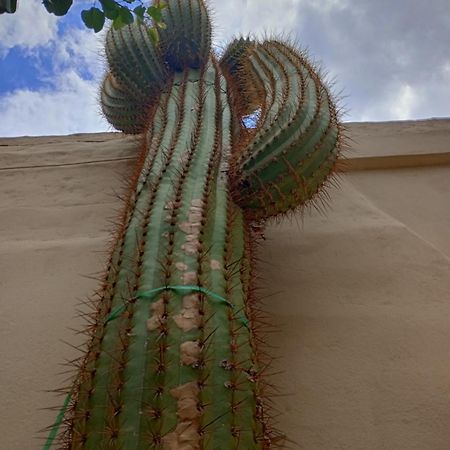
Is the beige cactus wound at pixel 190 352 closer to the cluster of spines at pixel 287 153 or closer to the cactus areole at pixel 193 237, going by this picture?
the cactus areole at pixel 193 237

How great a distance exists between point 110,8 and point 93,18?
0.20ft

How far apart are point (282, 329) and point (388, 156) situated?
150cm

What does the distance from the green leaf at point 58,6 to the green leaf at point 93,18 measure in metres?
0.13

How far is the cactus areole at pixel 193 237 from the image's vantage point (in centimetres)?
125

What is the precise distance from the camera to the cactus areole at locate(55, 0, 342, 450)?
125cm

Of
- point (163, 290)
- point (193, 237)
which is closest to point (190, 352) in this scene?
point (163, 290)

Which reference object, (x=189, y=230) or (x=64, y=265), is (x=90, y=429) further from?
(x=64, y=265)

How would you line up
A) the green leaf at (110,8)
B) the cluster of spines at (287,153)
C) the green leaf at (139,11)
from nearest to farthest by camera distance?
the green leaf at (110,8) → the green leaf at (139,11) → the cluster of spines at (287,153)

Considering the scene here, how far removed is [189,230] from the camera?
1664 mm

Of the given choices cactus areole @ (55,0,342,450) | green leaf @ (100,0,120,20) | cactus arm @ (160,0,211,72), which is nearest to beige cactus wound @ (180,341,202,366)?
cactus areole @ (55,0,342,450)

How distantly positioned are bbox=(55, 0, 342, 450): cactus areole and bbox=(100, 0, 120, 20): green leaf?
1.74ft

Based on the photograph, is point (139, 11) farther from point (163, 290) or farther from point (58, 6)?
point (163, 290)

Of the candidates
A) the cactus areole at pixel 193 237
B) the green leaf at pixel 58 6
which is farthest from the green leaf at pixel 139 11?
the cactus areole at pixel 193 237

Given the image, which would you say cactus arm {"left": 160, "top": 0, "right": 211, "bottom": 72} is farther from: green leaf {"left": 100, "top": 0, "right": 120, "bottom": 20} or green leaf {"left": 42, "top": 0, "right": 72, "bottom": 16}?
green leaf {"left": 42, "top": 0, "right": 72, "bottom": 16}
